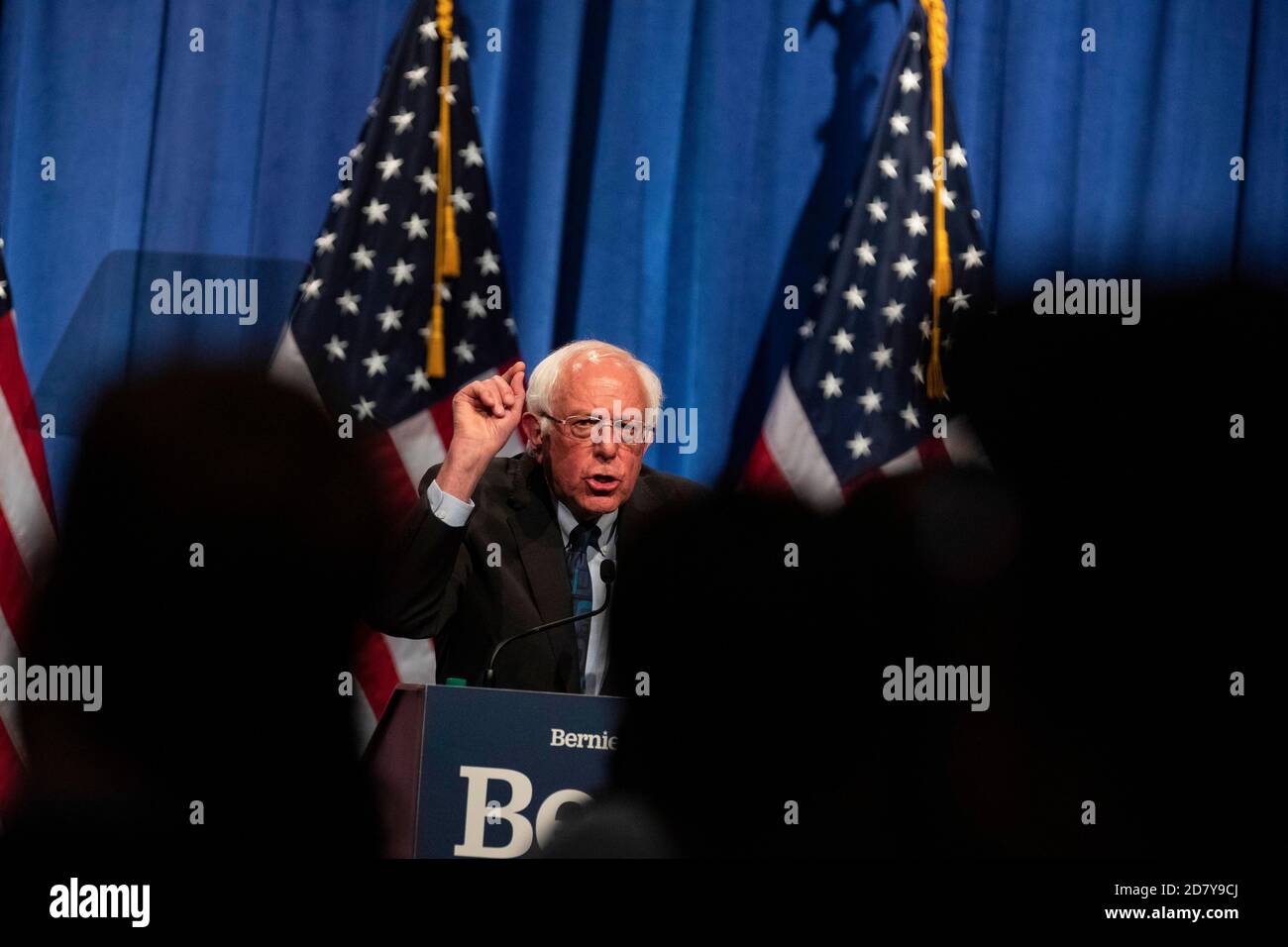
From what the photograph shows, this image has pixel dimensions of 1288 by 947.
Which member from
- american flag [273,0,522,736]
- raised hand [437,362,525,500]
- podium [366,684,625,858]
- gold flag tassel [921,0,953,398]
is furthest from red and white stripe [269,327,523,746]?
podium [366,684,625,858]

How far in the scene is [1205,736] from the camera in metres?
3.79

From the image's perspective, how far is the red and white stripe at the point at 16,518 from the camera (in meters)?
3.45

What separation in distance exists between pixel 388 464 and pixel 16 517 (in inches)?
35.2

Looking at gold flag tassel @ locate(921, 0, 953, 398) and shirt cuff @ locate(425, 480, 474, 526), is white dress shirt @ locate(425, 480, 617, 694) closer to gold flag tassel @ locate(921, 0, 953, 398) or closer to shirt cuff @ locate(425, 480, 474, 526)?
shirt cuff @ locate(425, 480, 474, 526)

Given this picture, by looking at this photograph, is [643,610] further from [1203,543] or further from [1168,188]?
[1168,188]

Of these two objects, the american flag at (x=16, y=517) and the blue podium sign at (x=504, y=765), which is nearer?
the blue podium sign at (x=504, y=765)

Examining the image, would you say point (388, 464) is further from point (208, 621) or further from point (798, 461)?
point (798, 461)

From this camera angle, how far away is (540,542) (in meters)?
2.94

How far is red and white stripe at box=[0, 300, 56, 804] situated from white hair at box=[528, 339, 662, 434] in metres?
1.30

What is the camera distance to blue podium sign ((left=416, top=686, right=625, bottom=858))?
2238 millimetres

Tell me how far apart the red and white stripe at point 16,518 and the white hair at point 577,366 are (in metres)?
1.30
